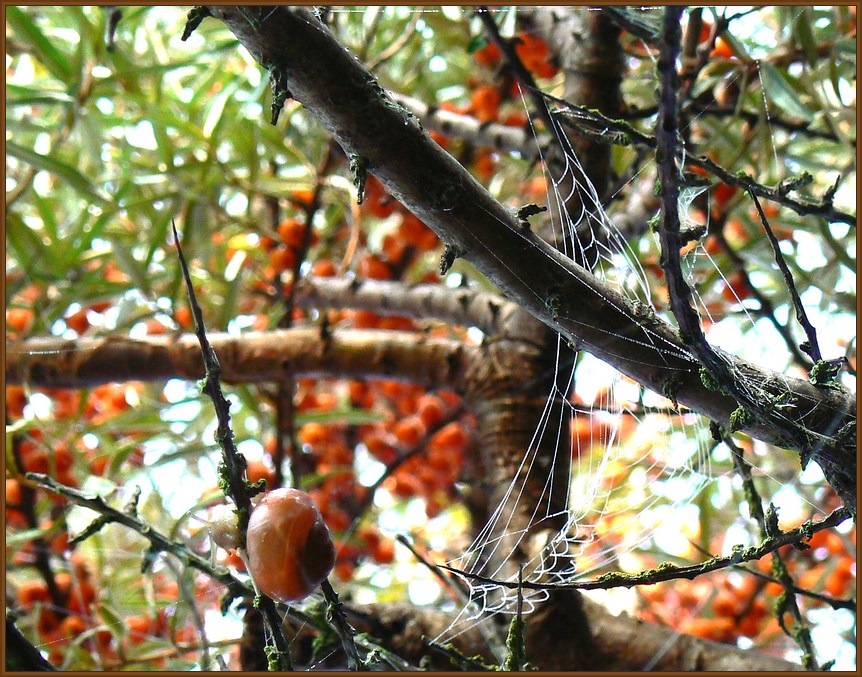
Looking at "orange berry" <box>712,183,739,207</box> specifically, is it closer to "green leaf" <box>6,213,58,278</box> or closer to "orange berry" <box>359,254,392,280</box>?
"orange berry" <box>359,254,392,280</box>

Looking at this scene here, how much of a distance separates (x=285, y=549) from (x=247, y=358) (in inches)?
17.4

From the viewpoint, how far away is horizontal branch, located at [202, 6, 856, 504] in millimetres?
299

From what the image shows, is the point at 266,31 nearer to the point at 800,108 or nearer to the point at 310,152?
the point at 800,108

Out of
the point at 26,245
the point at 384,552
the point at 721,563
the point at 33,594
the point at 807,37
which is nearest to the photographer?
the point at 721,563

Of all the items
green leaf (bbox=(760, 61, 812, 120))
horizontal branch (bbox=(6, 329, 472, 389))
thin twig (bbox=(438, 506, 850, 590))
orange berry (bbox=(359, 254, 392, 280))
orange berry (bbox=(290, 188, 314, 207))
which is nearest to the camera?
thin twig (bbox=(438, 506, 850, 590))

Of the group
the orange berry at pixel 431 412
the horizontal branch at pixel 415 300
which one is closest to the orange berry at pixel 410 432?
the orange berry at pixel 431 412

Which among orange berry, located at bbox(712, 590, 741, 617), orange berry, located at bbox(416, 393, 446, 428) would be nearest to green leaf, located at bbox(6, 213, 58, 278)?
orange berry, located at bbox(416, 393, 446, 428)

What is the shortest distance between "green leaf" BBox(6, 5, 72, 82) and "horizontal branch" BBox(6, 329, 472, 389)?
26cm

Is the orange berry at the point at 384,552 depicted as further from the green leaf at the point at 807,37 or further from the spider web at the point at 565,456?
the green leaf at the point at 807,37

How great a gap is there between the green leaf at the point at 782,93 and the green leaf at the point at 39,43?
0.63 m

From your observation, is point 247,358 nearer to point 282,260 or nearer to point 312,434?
point 282,260

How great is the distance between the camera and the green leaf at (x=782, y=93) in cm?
62

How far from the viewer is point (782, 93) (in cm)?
63

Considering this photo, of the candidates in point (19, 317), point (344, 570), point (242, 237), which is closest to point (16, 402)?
point (19, 317)
